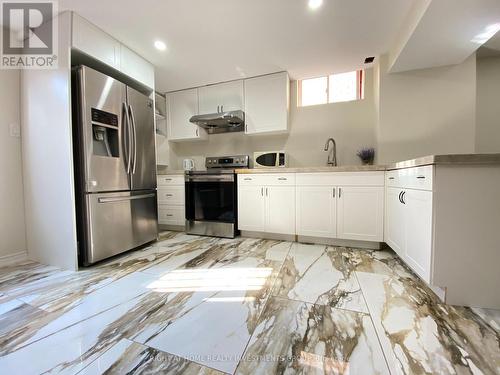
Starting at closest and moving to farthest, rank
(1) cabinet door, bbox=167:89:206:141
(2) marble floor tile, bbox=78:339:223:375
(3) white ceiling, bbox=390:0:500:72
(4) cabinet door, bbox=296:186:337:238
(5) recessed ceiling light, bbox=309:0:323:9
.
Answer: (2) marble floor tile, bbox=78:339:223:375, (3) white ceiling, bbox=390:0:500:72, (5) recessed ceiling light, bbox=309:0:323:9, (4) cabinet door, bbox=296:186:337:238, (1) cabinet door, bbox=167:89:206:141

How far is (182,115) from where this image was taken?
3408 mm

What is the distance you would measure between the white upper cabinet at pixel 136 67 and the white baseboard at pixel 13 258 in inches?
82.9

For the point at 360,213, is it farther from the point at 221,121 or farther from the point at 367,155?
the point at 221,121

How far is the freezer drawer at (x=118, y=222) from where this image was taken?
6.17 ft

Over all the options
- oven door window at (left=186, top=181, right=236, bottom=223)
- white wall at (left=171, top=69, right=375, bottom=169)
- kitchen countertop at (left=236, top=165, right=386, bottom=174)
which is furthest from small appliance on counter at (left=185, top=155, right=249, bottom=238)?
white wall at (left=171, top=69, right=375, bottom=169)

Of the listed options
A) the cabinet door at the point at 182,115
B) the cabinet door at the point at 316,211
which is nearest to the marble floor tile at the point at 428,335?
the cabinet door at the point at 316,211

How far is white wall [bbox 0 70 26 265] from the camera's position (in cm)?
197

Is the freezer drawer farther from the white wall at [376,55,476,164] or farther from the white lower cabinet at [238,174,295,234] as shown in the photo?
the white wall at [376,55,476,164]

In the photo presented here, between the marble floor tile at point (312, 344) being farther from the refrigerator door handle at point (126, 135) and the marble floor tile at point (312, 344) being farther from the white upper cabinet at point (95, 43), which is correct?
the white upper cabinet at point (95, 43)

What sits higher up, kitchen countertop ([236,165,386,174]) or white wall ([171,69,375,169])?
white wall ([171,69,375,169])

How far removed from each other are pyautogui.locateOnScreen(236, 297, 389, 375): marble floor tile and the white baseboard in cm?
251

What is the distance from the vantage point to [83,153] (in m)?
1.83

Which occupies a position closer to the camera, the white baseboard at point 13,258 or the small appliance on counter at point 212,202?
the white baseboard at point 13,258

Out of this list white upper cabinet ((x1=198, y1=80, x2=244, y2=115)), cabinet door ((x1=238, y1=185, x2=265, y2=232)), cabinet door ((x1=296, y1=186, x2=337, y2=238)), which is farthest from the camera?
white upper cabinet ((x1=198, y1=80, x2=244, y2=115))
